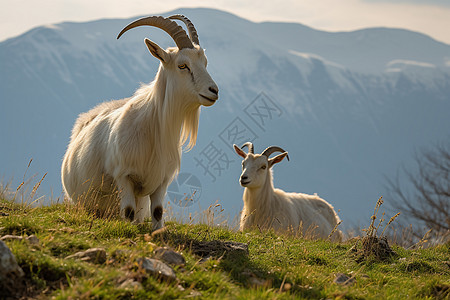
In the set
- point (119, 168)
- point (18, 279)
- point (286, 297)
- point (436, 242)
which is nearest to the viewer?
point (18, 279)

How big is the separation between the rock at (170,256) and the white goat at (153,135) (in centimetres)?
190

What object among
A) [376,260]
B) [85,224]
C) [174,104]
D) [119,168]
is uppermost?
[174,104]

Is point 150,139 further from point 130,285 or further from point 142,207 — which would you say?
point 130,285

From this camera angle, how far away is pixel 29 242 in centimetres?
482

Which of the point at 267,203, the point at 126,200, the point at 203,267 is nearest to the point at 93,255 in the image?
the point at 203,267

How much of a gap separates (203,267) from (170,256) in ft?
1.10

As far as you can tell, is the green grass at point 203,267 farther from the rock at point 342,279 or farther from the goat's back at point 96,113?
the goat's back at point 96,113

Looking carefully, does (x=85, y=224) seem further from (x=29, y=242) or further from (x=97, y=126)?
(x=97, y=126)

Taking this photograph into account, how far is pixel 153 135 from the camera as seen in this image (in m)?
7.19

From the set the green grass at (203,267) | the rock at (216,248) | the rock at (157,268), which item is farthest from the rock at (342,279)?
the rock at (157,268)

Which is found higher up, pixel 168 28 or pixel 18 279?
pixel 168 28

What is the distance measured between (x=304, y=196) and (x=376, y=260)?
7.01 m

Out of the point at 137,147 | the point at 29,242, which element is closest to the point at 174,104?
the point at 137,147

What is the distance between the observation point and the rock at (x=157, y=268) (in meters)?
4.50
